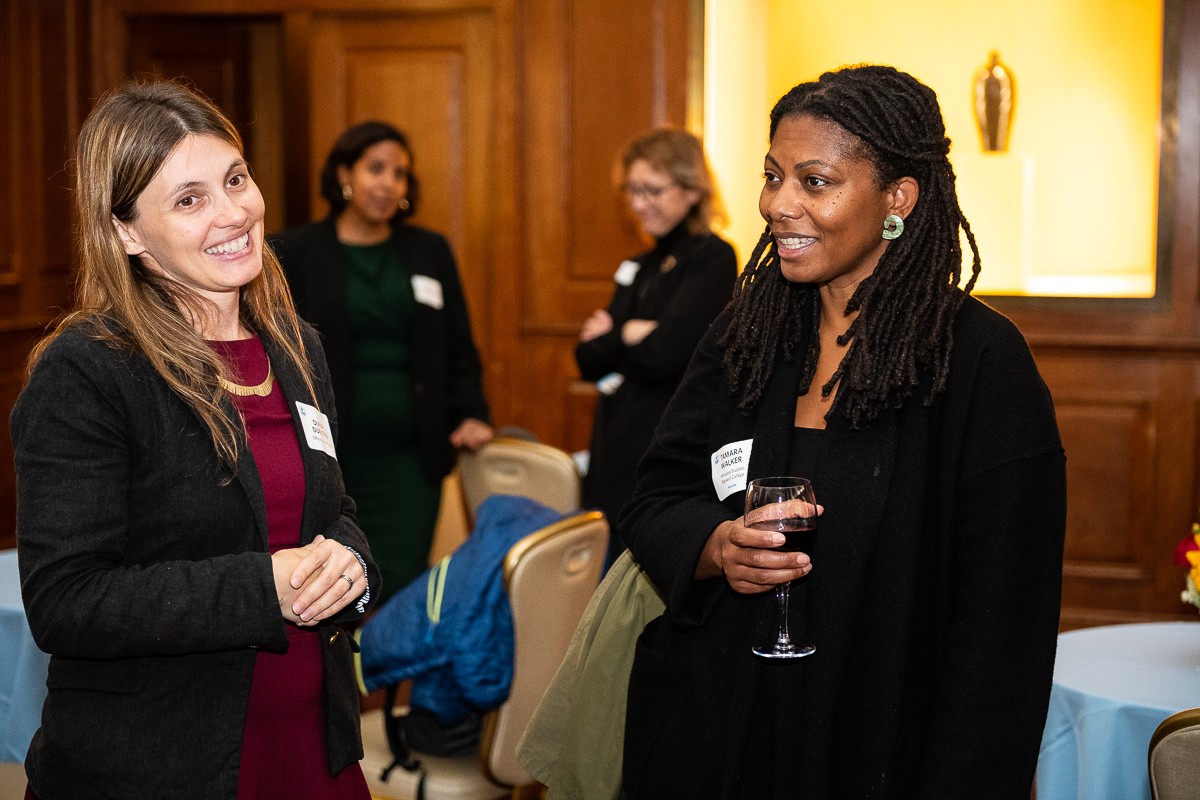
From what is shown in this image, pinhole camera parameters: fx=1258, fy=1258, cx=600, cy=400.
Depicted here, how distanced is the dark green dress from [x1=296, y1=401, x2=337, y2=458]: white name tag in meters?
2.15

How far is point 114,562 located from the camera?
148cm

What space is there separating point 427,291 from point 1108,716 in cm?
249

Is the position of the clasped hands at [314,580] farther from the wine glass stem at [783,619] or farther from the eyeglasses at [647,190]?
the eyeglasses at [647,190]

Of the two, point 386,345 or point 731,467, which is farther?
point 386,345

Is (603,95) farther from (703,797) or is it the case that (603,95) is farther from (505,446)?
(703,797)

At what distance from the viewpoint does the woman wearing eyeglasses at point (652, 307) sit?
353 centimetres

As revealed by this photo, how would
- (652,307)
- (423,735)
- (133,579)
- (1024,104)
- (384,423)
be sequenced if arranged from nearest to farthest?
(133,579), (423,735), (652,307), (384,423), (1024,104)

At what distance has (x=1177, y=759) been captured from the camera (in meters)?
1.81

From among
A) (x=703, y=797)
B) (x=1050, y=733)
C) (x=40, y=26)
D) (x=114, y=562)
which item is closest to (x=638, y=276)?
(x=1050, y=733)

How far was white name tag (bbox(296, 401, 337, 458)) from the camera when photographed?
171 centimetres

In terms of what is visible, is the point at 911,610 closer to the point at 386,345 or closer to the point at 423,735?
the point at 423,735

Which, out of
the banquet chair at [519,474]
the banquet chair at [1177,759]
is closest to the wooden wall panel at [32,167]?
the banquet chair at [519,474]

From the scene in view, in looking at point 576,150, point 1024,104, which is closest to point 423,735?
point 576,150

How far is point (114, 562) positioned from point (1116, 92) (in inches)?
199
